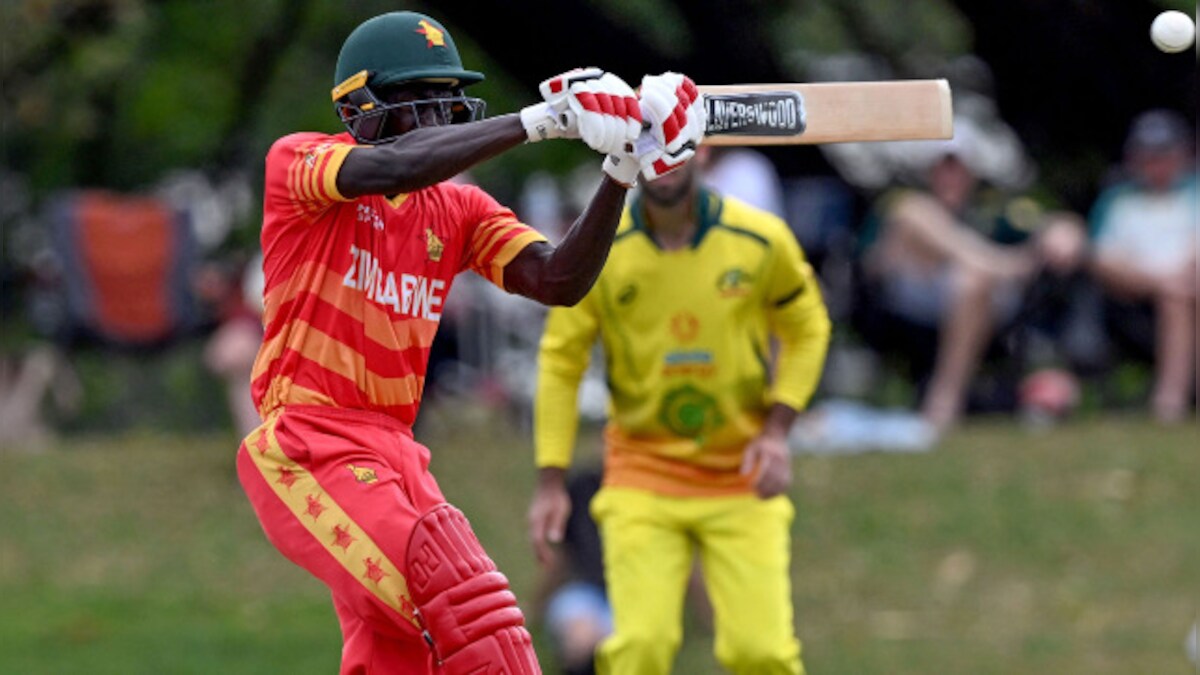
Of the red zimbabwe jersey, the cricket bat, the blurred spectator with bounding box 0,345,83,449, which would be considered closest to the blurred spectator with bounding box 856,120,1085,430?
the blurred spectator with bounding box 0,345,83,449

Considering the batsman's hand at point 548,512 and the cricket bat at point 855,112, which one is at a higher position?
the cricket bat at point 855,112

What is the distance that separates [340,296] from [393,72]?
2.05 feet

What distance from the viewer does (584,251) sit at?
224 inches

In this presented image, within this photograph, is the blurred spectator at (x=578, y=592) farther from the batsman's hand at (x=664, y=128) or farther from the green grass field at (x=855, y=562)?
the batsman's hand at (x=664, y=128)

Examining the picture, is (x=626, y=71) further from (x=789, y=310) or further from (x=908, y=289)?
(x=789, y=310)

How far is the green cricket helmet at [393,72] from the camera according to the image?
5.61 m

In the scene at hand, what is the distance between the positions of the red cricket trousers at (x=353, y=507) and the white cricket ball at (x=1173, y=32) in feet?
8.43

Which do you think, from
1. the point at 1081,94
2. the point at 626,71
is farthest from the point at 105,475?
the point at 1081,94

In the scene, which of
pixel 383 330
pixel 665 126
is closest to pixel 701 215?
pixel 383 330

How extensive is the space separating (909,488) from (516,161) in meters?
7.74

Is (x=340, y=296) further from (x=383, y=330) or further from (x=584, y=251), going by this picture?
(x=584, y=251)

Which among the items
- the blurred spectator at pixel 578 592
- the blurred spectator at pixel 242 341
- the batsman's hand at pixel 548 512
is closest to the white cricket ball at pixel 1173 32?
the batsman's hand at pixel 548 512

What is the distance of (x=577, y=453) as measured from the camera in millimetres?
12898

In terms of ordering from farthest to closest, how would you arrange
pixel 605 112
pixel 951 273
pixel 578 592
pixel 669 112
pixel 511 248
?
pixel 951 273, pixel 578 592, pixel 511 248, pixel 669 112, pixel 605 112
